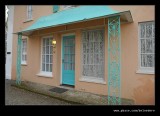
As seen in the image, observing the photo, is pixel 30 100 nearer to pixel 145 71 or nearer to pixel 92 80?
pixel 92 80

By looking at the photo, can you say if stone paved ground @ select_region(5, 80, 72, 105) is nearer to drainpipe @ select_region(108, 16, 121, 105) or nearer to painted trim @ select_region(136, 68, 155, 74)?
drainpipe @ select_region(108, 16, 121, 105)

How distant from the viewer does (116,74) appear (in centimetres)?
410

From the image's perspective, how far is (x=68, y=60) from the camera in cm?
616

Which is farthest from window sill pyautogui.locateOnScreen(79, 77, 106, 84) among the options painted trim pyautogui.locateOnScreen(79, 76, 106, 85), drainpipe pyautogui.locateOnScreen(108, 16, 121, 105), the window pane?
the window pane

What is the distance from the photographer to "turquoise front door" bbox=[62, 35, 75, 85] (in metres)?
5.99

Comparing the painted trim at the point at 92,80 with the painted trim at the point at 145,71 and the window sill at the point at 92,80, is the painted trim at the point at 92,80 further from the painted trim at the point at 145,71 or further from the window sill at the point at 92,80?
the painted trim at the point at 145,71

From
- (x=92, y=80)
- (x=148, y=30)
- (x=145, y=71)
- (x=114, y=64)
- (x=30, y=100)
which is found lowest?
(x=30, y=100)

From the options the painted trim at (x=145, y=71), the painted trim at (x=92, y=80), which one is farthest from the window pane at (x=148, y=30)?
the painted trim at (x=92, y=80)

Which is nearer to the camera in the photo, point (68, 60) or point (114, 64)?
point (114, 64)

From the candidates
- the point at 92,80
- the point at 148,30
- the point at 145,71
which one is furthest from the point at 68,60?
the point at 148,30

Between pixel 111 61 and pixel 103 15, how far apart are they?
1575mm

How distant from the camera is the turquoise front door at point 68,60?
599 centimetres

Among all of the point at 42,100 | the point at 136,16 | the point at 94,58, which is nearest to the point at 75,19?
the point at 94,58
